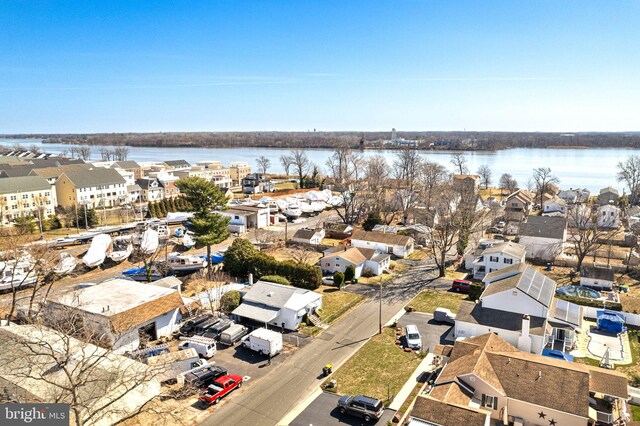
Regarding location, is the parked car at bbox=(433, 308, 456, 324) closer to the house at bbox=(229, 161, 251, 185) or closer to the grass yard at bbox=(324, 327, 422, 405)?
the grass yard at bbox=(324, 327, 422, 405)

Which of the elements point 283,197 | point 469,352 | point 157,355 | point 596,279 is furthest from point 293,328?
point 283,197

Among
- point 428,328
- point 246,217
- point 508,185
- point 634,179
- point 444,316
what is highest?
point 634,179

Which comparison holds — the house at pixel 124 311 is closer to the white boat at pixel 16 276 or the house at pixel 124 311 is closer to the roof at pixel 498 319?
the white boat at pixel 16 276

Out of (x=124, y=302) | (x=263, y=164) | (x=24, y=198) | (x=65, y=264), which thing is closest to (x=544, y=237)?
(x=124, y=302)

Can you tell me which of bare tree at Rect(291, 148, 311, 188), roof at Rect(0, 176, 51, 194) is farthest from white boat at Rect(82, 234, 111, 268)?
bare tree at Rect(291, 148, 311, 188)

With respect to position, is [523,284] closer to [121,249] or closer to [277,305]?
[277,305]
